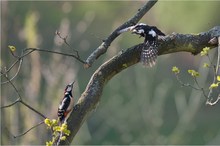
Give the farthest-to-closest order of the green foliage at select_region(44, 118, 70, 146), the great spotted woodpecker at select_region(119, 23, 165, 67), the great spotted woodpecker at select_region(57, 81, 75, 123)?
1. the great spotted woodpecker at select_region(119, 23, 165, 67)
2. the great spotted woodpecker at select_region(57, 81, 75, 123)
3. the green foliage at select_region(44, 118, 70, 146)

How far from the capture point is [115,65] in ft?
10.4

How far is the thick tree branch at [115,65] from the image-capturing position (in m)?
2.97

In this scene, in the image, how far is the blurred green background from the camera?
219 inches

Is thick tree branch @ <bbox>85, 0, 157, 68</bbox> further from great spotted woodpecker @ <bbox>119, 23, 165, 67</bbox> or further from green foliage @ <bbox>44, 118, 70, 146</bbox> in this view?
green foliage @ <bbox>44, 118, 70, 146</bbox>

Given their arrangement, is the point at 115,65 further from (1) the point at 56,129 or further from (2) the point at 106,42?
(1) the point at 56,129

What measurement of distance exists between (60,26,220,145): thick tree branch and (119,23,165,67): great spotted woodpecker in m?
0.04

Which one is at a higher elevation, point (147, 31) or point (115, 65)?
point (147, 31)

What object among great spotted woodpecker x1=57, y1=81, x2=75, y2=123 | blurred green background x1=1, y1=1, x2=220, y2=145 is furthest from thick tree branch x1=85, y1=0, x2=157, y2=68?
blurred green background x1=1, y1=1, x2=220, y2=145

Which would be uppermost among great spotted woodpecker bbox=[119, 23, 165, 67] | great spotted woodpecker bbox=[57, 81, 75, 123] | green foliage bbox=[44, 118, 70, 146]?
great spotted woodpecker bbox=[119, 23, 165, 67]

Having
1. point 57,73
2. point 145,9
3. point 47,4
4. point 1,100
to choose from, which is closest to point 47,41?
point 47,4

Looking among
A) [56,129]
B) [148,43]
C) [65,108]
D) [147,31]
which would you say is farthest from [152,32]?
[56,129]

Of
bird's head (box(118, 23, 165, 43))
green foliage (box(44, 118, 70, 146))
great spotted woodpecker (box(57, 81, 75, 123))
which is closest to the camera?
green foliage (box(44, 118, 70, 146))

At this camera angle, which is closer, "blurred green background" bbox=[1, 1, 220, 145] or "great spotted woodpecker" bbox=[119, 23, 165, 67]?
"great spotted woodpecker" bbox=[119, 23, 165, 67]

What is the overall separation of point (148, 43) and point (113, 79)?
480 centimetres
